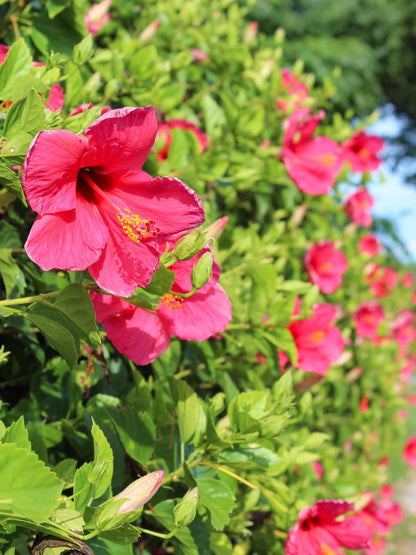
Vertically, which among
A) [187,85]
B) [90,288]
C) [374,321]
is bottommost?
[374,321]

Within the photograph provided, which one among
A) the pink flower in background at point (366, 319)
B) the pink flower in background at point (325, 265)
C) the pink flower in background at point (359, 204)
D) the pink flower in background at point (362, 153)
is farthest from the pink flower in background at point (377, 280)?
the pink flower in background at point (325, 265)

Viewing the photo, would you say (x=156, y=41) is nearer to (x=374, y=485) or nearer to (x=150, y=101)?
(x=150, y=101)

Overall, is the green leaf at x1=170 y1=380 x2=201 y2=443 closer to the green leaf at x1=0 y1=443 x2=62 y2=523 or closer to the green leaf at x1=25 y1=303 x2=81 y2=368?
the green leaf at x1=25 y1=303 x2=81 y2=368

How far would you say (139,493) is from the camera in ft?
2.21

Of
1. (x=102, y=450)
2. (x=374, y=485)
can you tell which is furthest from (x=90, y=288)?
(x=374, y=485)

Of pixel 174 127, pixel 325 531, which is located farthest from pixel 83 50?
pixel 325 531

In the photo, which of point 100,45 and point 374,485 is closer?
point 100,45

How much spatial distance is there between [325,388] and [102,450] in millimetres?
1775

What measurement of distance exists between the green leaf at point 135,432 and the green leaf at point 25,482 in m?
0.34

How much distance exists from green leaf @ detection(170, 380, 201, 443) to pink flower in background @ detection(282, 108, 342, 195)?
852 mm

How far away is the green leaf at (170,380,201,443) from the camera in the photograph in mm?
934

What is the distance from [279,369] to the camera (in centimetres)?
129

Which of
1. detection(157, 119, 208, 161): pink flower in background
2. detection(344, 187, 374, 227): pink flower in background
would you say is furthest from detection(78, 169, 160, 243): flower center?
detection(344, 187, 374, 227): pink flower in background

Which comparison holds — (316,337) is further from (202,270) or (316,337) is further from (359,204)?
(359,204)
